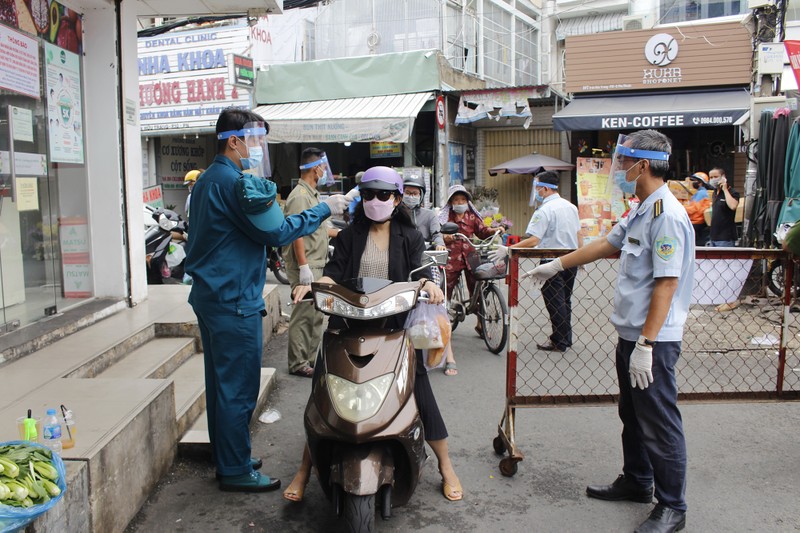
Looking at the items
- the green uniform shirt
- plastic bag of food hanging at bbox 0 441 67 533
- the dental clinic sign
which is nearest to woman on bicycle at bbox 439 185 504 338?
the green uniform shirt

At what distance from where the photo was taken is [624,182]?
3574 mm

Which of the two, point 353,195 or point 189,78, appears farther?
point 189,78

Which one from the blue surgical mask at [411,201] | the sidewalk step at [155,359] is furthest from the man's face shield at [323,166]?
the sidewalk step at [155,359]

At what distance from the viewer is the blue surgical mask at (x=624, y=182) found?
11.5 ft

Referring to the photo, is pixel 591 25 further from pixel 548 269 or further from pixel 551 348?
pixel 548 269

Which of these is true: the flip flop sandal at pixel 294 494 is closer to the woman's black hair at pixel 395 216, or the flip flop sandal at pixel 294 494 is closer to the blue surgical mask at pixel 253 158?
the woman's black hair at pixel 395 216

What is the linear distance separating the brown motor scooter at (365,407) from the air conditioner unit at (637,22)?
1726 centimetres

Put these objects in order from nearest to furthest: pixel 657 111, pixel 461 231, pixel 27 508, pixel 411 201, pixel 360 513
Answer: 1. pixel 27 508
2. pixel 360 513
3. pixel 411 201
4. pixel 461 231
5. pixel 657 111

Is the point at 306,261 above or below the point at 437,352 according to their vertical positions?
above

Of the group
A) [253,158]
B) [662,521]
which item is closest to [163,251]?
[253,158]

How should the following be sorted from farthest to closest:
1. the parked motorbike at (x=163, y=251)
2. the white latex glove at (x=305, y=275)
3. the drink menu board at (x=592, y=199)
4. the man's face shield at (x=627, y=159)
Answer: the drink menu board at (x=592, y=199) < the parked motorbike at (x=163, y=251) < the white latex glove at (x=305, y=275) < the man's face shield at (x=627, y=159)

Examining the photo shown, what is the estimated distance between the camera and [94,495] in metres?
2.96

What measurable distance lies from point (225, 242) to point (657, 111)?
1331cm

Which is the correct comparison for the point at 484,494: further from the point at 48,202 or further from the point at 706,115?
the point at 706,115
